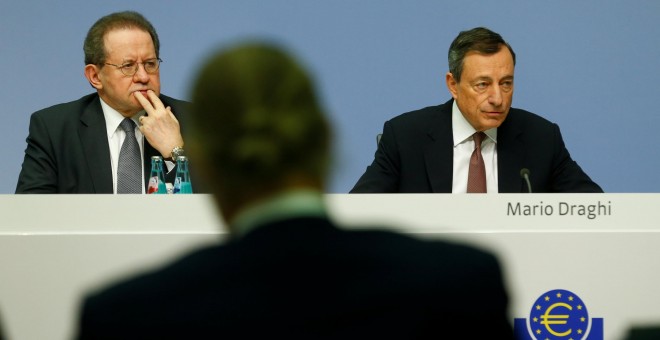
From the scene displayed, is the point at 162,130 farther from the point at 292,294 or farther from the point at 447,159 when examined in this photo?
the point at 292,294

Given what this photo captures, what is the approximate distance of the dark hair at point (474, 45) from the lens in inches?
141

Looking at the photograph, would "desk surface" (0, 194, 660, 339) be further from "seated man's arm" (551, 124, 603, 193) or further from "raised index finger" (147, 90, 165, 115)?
"raised index finger" (147, 90, 165, 115)

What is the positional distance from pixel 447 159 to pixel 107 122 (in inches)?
46.6

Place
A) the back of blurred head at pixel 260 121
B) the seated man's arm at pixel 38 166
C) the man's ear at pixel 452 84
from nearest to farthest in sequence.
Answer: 1. the back of blurred head at pixel 260 121
2. the seated man's arm at pixel 38 166
3. the man's ear at pixel 452 84

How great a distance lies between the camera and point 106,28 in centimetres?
352

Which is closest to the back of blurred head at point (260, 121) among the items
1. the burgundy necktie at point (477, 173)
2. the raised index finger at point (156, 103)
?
the burgundy necktie at point (477, 173)

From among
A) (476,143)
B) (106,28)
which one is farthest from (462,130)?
(106,28)

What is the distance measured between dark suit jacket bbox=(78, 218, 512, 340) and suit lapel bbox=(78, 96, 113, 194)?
236 cm

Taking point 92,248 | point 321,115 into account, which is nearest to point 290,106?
point 321,115

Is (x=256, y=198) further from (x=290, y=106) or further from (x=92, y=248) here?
(x=92, y=248)

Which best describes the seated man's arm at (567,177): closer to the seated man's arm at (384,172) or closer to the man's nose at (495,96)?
the man's nose at (495,96)

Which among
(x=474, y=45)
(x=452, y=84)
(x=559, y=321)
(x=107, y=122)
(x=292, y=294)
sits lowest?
(x=559, y=321)

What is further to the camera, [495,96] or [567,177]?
[495,96]

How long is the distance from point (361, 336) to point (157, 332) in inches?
7.2
